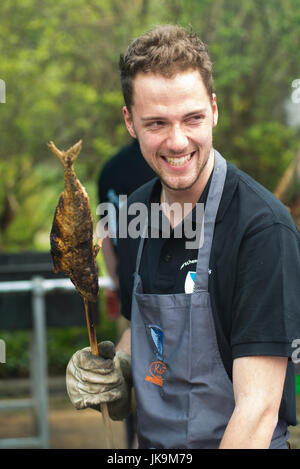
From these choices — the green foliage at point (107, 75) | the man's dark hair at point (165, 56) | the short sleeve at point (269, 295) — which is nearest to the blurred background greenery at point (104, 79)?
the green foliage at point (107, 75)

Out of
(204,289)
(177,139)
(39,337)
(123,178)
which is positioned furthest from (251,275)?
(39,337)

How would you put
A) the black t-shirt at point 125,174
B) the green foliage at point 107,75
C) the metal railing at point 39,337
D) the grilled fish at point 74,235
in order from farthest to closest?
the green foliage at point 107,75 → the metal railing at point 39,337 → the black t-shirt at point 125,174 → the grilled fish at point 74,235

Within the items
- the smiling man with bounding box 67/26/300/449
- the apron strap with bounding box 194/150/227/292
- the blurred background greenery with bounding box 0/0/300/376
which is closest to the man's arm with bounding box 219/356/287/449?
the smiling man with bounding box 67/26/300/449

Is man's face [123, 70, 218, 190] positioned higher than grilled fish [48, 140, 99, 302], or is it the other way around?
man's face [123, 70, 218, 190]

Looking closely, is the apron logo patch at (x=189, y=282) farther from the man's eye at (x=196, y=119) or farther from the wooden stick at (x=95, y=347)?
the man's eye at (x=196, y=119)

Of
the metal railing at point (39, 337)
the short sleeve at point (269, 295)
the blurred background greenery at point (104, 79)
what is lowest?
the metal railing at point (39, 337)

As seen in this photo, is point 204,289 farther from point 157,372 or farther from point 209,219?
point 157,372

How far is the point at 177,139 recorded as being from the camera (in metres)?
2.10

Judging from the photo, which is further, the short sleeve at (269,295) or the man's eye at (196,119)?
the man's eye at (196,119)

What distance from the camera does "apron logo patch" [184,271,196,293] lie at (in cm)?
221

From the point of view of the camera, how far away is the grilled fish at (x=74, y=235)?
6.78 ft

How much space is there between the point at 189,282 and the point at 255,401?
1.45ft

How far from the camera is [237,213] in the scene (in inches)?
83.1

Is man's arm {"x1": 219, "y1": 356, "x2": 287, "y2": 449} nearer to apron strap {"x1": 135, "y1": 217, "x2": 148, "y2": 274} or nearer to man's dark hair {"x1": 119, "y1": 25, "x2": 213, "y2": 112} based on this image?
apron strap {"x1": 135, "y1": 217, "x2": 148, "y2": 274}
